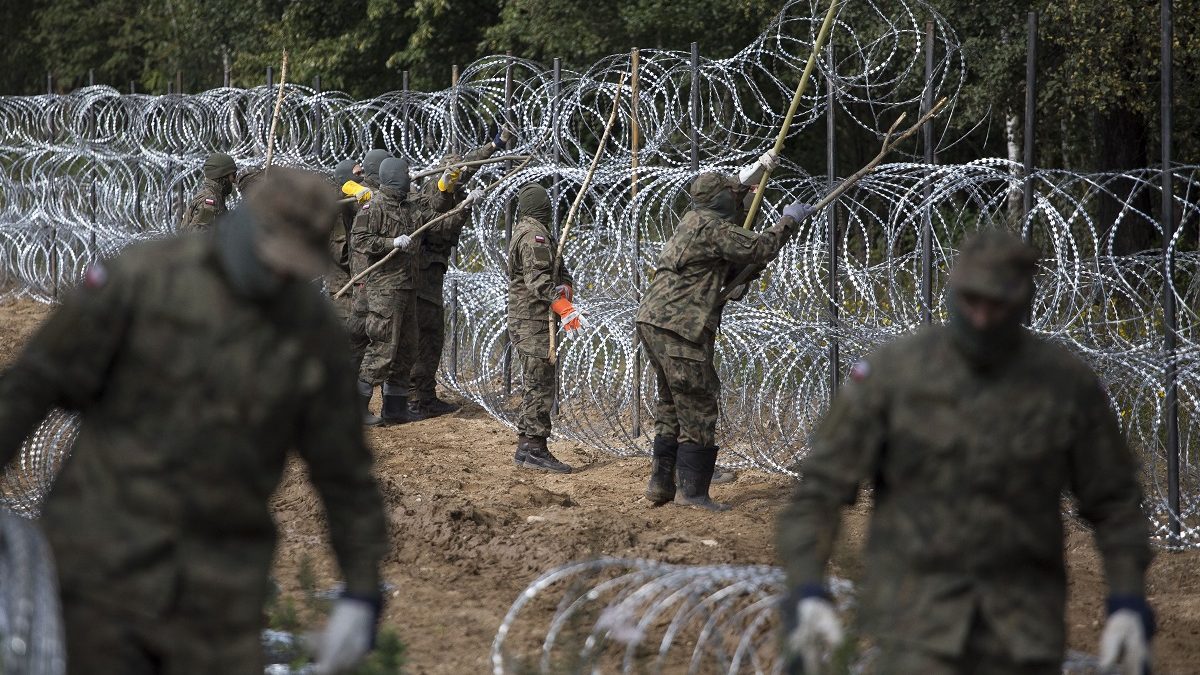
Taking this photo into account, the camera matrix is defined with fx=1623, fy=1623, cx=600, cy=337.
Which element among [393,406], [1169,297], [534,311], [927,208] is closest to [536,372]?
[534,311]

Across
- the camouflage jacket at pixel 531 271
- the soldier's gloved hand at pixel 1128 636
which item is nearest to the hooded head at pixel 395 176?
the camouflage jacket at pixel 531 271

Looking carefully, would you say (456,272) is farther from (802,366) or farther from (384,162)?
(802,366)

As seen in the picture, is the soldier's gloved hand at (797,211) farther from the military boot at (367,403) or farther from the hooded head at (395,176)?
the military boot at (367,403)

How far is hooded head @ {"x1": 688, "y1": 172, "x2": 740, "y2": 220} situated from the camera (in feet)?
27.5

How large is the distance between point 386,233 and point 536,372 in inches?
72.0

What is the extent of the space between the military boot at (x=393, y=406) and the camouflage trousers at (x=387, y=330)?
9.4 inches

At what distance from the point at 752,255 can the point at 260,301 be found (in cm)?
503

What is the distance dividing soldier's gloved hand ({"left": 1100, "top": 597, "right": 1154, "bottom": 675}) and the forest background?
21.1ft

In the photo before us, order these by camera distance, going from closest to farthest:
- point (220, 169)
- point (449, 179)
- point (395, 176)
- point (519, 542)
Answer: point (519, 542) → point (395, 176) → point (449, 179) → point (220, 169)

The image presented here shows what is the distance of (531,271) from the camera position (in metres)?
10.0

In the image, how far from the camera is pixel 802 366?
960 cm

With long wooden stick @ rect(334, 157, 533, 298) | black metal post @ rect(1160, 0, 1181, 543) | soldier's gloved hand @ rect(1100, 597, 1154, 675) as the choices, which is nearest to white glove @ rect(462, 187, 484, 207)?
long wooden stick @ rect(334, 157, 533, 298)

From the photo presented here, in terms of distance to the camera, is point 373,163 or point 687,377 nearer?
point 687,377

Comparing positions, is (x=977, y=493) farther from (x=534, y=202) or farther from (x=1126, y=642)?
(x=534, y=202)
